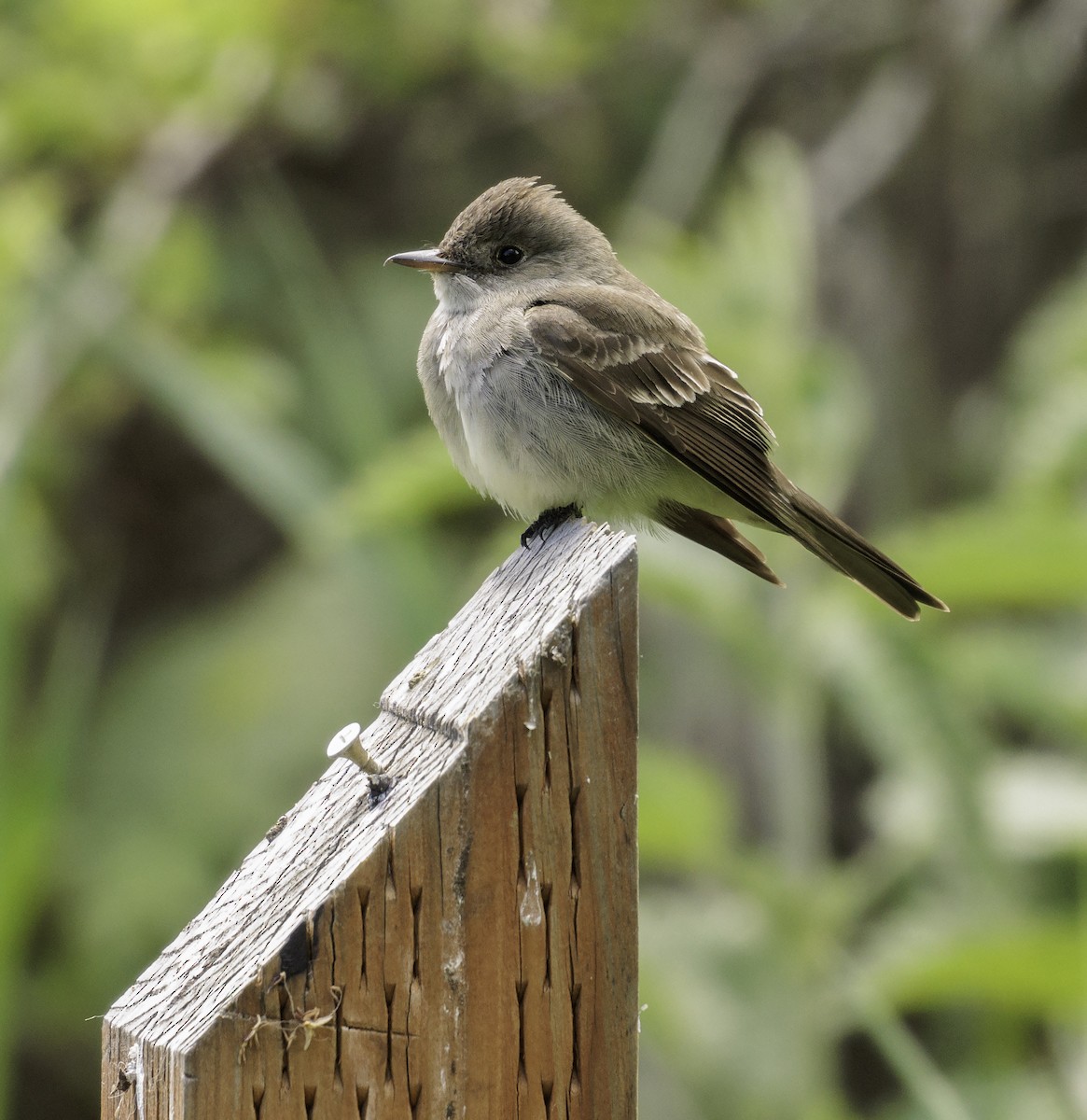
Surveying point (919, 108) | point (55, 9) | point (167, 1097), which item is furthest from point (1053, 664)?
point (55, 9)

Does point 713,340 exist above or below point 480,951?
above

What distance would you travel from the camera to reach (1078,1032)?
368 cm

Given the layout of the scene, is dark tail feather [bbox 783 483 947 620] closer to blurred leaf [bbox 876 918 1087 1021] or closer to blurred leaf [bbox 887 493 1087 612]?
blurred leaf [bbox 887 493 1087 612]

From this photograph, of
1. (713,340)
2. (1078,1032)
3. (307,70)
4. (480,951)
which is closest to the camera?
(480,951)

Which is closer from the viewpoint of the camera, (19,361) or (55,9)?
(19,361)

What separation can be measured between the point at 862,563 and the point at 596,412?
0.54 meters

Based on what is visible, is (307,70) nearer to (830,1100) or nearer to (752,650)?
(752,650)

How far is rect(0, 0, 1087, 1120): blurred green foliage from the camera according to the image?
309 cm

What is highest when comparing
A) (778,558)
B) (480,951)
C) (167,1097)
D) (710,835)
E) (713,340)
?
(713,340)

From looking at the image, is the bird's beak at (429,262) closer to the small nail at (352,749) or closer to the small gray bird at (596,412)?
the small gray bird at (596,412)

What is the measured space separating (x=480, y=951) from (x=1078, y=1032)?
2.64m

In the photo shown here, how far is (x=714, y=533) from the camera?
3.04 metres

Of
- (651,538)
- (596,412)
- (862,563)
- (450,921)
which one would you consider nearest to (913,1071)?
(450,921)

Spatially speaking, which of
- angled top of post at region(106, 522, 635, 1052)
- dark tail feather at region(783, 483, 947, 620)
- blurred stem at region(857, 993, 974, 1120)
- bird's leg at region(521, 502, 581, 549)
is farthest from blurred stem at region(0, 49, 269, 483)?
blurred stem at region(857, 993, 974, 1120)
